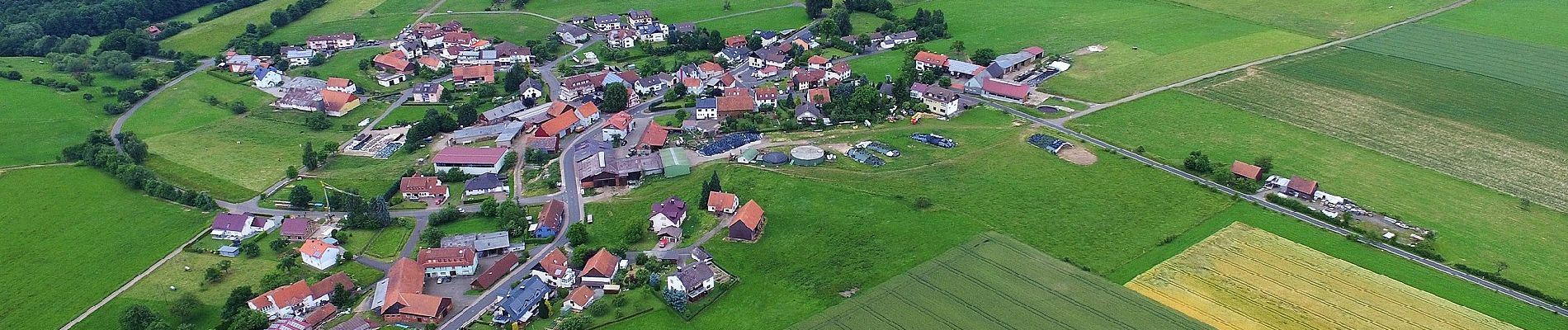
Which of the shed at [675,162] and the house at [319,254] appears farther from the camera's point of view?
the shed at [675,162]

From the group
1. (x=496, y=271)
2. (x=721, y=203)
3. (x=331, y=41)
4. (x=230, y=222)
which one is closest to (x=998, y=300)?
(x=721, y=203)

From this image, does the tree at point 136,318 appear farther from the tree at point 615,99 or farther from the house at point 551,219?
the tree at point 615,99

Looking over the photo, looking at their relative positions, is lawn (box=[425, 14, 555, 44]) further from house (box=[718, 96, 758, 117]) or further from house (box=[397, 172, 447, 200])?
house (box=[397, 172, 447, 200])

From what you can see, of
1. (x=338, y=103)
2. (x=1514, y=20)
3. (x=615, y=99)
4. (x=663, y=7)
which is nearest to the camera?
(x=615, y=99)

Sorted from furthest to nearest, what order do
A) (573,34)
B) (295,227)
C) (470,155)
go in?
(573,34), (470,155), (295,227)

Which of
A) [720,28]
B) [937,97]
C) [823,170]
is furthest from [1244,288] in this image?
[720,28]

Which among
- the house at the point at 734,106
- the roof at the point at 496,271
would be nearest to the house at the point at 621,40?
the house at the point at 734,106

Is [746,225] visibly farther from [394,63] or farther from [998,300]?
[394,63]
